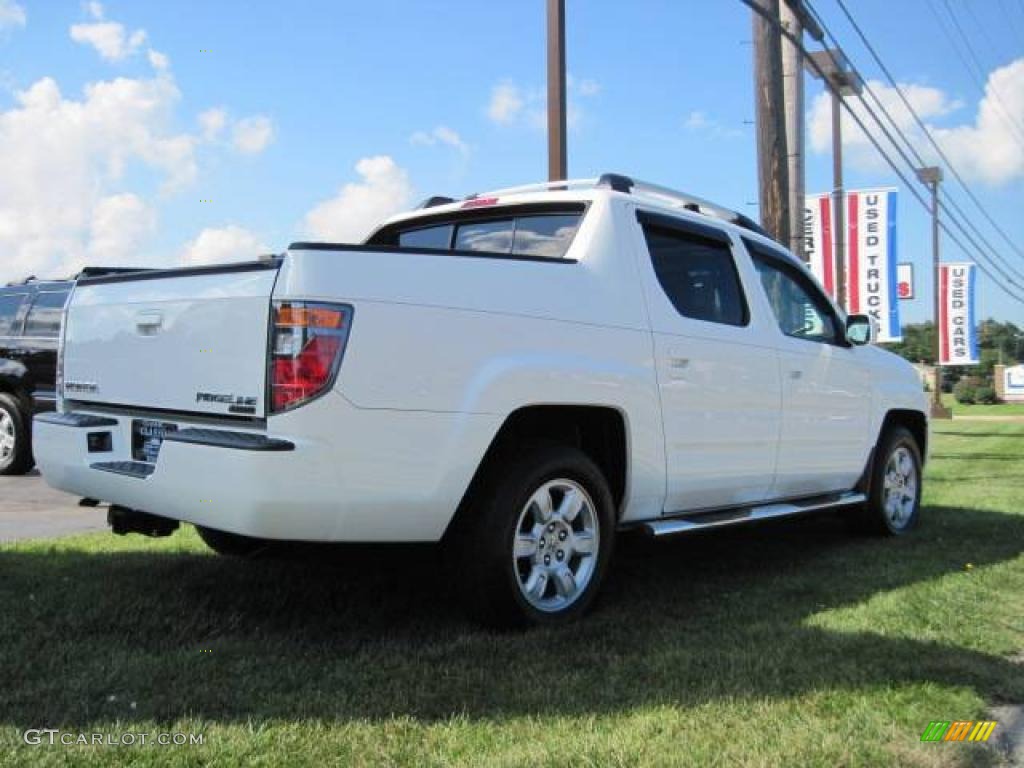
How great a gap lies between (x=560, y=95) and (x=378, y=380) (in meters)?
7.01

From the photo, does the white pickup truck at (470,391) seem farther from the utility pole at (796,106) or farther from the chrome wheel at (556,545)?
the utility pole at (796,106)

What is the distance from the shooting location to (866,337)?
655 cm

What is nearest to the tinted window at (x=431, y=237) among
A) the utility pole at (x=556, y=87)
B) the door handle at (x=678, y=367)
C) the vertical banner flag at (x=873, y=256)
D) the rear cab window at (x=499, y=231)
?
the rear cab window at (x=499, y=231)

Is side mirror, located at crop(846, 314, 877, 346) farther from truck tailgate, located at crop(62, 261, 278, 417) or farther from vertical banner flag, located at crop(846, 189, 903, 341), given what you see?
vertical banner flag, located at crop(846, 189, 903, 341)

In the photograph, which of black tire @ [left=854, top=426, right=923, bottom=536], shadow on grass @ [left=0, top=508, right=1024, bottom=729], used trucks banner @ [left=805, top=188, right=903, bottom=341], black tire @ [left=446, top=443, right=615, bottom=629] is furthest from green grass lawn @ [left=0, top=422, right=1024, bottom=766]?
used trucks banner @ [left=805, top=188, right=903, bottom=341]

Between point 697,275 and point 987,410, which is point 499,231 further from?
point 987,410

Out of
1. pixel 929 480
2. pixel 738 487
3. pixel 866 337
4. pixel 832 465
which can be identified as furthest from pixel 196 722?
pixel 929 480

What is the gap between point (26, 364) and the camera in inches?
379

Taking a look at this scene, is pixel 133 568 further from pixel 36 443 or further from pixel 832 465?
pixel 832 465

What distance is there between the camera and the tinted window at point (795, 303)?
5.84 metres

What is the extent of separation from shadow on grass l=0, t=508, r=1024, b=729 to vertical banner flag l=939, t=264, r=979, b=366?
2994cm

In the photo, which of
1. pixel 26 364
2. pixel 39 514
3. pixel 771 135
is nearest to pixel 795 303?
pixel 771 135

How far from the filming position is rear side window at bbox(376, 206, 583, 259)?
478 centimetres

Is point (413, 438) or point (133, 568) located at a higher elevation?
point (413, 438)
